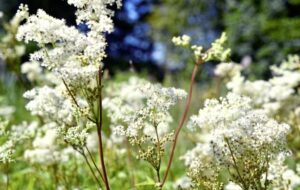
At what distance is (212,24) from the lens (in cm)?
3153

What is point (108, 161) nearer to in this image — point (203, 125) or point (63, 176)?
point (63, 176)

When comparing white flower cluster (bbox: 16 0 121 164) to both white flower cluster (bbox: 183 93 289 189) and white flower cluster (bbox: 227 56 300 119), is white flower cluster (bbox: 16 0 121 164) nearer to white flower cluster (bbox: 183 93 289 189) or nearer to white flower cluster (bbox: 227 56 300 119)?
white flower cluster (bbox: 183 93 289 189)

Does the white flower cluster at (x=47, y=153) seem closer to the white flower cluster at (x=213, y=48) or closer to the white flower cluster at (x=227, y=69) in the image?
the white flower cluster at (x=213, y=48)

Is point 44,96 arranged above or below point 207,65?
below

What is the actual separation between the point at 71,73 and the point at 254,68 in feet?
72.1

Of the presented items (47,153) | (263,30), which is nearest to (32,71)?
(47,153)

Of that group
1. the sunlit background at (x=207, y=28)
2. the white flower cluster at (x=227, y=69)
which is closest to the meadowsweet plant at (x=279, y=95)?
the white flower cluster at (x=227, y=69)

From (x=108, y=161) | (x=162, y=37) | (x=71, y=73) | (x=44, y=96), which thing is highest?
(x=162, y=37)

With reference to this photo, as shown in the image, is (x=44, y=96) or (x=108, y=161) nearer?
(x=44, y=96)

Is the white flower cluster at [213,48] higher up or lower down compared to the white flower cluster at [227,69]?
lower down

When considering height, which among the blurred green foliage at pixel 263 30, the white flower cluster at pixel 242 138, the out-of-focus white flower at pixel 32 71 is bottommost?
the white flower cluster at pixel 242 138

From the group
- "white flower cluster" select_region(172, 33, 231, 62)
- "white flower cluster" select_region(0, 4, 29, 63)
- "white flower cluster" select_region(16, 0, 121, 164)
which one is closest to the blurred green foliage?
"white flower cluster" select_region(0, 4, 29, 63)

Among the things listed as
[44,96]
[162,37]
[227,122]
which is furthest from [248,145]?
[162,37]

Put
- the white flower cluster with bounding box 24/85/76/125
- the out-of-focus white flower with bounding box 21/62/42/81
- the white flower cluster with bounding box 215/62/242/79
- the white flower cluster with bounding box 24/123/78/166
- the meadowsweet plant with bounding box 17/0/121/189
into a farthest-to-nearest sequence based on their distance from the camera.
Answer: the out-of-focus white flower with bounding box 21/62/42/81, the white flower cluster with bounding box 215/62/242/79, the white flower cluster with bounding box 24/123/78/166, the white flower cluster with bounding box 24/85/76/125, the meadowsweet plant with bounding box 17/0/121/189
